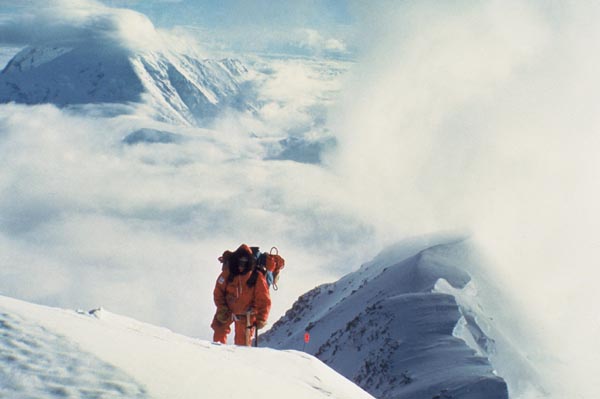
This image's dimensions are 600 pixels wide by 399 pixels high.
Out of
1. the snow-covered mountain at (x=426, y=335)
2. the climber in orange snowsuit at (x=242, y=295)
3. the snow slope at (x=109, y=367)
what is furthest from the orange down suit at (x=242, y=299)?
the snow-covered mountain at (x=426, y=335)

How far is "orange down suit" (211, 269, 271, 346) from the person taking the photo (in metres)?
13.2

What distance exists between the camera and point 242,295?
526 inches

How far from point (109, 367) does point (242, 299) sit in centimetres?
764

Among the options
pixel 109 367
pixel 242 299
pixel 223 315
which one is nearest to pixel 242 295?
pixel 242 299

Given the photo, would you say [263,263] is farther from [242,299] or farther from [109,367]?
[109,367]

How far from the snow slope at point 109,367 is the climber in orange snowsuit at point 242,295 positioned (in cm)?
459

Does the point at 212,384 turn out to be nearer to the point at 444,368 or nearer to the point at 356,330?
the point at 444,368

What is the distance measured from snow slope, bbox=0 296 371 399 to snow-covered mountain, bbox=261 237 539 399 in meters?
12.4

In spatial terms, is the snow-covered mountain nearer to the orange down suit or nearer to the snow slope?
the orange down suit

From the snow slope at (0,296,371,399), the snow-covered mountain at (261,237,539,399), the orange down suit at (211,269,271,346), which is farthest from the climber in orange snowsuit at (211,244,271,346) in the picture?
the snow-covered mountain at (261,237,539,399)

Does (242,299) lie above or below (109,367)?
above

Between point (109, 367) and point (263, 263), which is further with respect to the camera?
point (263, 263)

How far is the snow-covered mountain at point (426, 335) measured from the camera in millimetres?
20047

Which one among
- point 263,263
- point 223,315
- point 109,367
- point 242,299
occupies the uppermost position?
point 263,263
